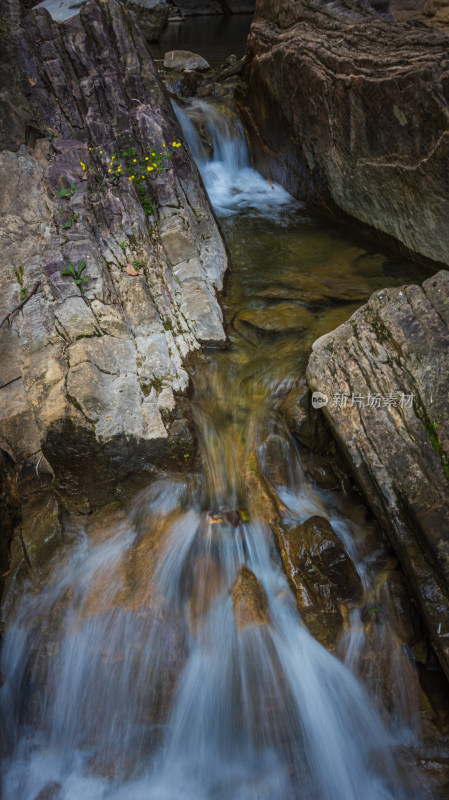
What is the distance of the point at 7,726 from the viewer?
3.23 meters

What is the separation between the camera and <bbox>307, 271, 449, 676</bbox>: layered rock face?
3.32 meters

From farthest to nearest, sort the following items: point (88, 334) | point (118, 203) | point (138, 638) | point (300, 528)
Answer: point (118, 203) < point (88, 334) < point (300, 528) < point (138, 638)

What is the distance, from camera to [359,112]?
6258 millimetres

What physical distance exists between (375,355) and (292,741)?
9.14ft

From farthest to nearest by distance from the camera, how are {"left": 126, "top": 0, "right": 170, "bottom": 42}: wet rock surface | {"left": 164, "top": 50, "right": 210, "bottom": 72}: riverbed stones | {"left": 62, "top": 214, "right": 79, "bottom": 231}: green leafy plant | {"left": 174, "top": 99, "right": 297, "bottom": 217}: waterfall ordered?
1. {"left": 126, "top": 0, "right": 170, "bottom": 42}: wet rock surface
2. {"left": 164, "top": 50, "right": 210, "bottom": 72}: riverbed stones
3. {"left": 174, "top": 99, "right": 297, "bottom": 217}: waterfall
4. {"left": 62, "top": 214, "right": 79, "bottom": 231}: green leafy plant

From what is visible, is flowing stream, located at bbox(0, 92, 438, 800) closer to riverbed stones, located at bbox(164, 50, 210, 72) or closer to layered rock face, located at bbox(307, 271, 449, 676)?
layered rock face, located at bbox(307, 271, 449, 676)

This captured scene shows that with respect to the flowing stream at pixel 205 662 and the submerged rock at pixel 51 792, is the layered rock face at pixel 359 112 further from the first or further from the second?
the submerged rock at pixel 51 792

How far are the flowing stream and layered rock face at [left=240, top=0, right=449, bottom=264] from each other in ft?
11.7

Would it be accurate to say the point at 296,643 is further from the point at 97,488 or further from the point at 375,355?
the point at 375,355

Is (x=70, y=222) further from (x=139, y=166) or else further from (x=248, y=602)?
(x=248, y=602)

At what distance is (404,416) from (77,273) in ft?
10.3

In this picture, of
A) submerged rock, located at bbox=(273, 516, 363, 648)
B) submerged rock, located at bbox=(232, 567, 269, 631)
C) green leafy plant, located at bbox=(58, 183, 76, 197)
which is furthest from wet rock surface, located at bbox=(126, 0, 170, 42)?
submerged rock, located at bbox=(232, 567, 269, 631)

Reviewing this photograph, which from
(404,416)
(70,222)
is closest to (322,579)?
(404,416)

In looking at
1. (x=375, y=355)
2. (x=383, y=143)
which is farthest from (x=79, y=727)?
(x=383, y=143)
